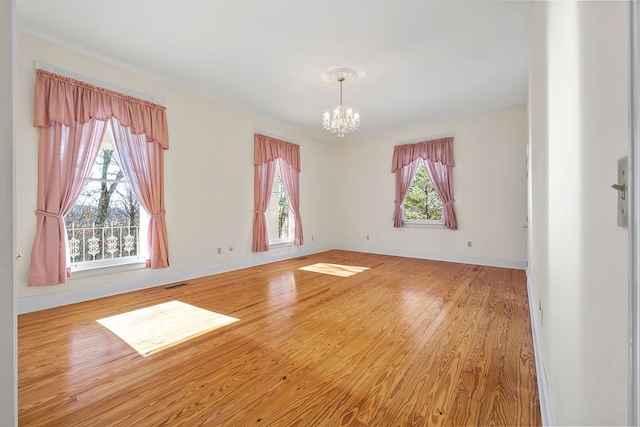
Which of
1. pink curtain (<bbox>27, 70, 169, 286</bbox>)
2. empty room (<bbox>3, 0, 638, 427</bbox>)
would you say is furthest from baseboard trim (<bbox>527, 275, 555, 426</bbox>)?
pink curtain (<bbox>27, 70, 169, 286</bbox>)

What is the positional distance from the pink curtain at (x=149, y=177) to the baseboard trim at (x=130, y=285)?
0.86 feet

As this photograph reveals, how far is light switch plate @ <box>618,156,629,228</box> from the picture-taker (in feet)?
1.38

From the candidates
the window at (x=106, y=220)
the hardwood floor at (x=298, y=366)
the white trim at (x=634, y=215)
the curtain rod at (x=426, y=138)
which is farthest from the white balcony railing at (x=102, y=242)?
the curtain rod at (x=426, y=138)

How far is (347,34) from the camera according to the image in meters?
3.01

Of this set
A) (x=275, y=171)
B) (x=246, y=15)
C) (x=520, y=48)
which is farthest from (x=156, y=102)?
(x=520, y=48)

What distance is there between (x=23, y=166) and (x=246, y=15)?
2788mm

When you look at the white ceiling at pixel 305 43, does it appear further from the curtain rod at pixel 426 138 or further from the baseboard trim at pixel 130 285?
the baseboard trim at pixel 130 285

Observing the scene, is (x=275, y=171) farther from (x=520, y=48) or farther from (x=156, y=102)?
(x=520, y=48)

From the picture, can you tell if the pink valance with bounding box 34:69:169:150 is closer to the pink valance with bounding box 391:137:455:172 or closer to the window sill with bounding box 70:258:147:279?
the window sill with bounding box 70:258:147:279

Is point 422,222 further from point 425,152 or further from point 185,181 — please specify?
point 185,181

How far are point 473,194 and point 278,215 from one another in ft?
13.3

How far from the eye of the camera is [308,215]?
6742mm

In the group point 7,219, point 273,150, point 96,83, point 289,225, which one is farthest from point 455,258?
point 96,83

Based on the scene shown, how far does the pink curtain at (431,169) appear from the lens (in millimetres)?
5723
